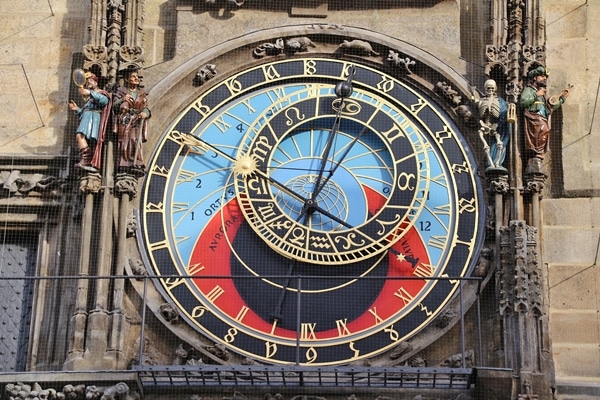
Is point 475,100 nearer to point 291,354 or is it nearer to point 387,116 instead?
point 387,116

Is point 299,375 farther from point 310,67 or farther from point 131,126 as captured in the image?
point 310,67

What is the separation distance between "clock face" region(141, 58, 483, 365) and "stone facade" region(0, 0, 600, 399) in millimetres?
439

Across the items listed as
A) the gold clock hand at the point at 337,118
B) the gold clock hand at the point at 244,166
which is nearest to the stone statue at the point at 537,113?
the gold clock hand at the point at 337,118

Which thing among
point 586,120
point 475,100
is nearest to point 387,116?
point 475,100

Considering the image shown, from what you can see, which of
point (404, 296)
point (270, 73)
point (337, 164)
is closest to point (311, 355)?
point (404, 296)

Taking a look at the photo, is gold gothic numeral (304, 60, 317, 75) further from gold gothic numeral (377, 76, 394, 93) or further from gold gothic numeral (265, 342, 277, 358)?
gold gothic numeral (265, 342, 277, 358)

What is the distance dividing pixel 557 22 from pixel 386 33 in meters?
1.60

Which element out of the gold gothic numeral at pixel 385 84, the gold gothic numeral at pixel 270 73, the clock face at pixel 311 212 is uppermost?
the gold gothic numeral at pixel 270 73

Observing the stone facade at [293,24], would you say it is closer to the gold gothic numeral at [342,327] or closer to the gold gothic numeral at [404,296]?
the gold gothic numeral at [404,296]

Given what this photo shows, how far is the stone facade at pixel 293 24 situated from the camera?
15.6 metres

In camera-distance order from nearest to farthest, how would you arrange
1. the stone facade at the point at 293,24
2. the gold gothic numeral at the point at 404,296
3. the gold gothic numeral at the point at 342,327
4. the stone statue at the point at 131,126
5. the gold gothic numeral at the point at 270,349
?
the gold gothic numeral at the point at 270,349 < the gold gothic numeral at the point at 342,327 < the gold gothic numeral at the point at 404,296 < the stone statue at the point at 131,126 < the stone facade at the point at 293,24

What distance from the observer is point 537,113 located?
611 inches

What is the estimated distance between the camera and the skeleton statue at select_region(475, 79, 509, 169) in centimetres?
1540

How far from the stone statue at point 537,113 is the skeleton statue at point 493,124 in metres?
0.19
